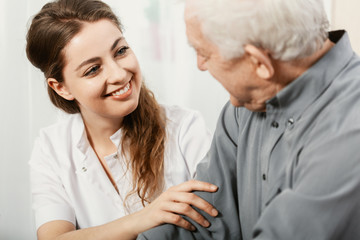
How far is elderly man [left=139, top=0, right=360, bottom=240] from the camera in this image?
906 mm

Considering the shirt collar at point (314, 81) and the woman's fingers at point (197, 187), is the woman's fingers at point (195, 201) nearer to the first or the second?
the woman's fingers at point (197, 187)

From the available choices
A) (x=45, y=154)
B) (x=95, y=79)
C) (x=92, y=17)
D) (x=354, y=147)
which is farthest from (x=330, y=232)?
(x=45, y=154)

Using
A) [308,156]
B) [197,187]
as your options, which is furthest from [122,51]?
[308,156]

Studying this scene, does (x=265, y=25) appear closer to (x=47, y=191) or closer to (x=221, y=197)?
(x=221, y=197)

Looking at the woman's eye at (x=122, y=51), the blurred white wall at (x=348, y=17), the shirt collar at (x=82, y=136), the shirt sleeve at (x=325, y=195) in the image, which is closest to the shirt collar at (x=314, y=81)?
the shirt sleeve at (x=325, y=195)

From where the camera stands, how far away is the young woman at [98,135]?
5.20ft

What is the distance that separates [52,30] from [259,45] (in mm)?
908

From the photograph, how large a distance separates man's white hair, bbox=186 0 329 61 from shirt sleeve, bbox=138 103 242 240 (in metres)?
0.40

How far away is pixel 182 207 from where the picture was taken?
4.24 ft

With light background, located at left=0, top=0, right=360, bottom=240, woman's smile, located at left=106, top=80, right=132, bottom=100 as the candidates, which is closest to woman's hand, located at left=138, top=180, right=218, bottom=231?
woman's smile, located at left=106, top=80, right=132, bottom=100

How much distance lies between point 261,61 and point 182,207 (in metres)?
0.52

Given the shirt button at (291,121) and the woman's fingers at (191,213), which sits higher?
the shirt button at (291,121)

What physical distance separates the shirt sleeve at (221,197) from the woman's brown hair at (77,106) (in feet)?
1.35

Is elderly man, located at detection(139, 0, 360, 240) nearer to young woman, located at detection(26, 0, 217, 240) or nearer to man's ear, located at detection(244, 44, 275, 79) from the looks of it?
man's ear, located at detection(244, 44, 275, 79)
